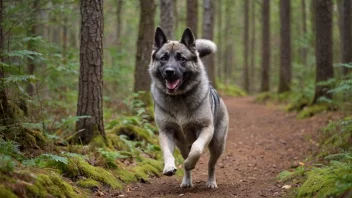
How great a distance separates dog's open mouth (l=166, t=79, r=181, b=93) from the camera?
568 cm

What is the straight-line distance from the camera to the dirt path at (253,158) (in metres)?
5.75

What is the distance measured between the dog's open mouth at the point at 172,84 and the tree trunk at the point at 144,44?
237 inches

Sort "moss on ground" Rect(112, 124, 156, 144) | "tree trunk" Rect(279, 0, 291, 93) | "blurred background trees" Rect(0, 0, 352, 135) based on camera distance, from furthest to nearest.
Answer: "tree trunk" Rect(279, 0, 291, 93) < "moss on ground" Rect(112, 124, 156, 144) < "blurred background trees" Rect(0, 0, 352, 135)

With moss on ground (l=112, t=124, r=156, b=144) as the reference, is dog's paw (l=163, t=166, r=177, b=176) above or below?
above

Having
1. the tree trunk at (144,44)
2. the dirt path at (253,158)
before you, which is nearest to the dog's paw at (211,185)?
the dirt path at (253,158)

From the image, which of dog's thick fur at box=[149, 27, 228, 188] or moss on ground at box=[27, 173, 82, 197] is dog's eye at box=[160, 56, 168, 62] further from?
moss on ground at box=[27, 173, 82, 197]

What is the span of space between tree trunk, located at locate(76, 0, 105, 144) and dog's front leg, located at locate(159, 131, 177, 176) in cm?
165

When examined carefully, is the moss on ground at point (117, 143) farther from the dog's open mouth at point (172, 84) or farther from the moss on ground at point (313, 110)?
the moss on ground at point (313, 110)

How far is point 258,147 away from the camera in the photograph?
35.1 feet

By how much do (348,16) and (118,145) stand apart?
10.1m

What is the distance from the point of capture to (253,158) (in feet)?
30.9

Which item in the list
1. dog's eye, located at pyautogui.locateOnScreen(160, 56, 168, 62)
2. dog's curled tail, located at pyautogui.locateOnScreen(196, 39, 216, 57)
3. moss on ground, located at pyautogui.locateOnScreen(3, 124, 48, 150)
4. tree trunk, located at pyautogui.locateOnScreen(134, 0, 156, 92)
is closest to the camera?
moss on ground, located at pyautogui.locateOnScreen(3, 124, 48, 150)

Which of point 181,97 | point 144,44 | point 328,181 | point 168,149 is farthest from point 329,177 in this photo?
point 144,44

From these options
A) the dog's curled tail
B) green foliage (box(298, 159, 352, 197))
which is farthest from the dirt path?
the dog's curled tail
